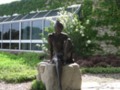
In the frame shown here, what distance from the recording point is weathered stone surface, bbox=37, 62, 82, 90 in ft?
25.5

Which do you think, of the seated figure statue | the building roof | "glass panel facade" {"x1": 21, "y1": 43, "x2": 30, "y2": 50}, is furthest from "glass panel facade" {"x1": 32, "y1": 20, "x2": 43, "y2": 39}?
the seated figure statue

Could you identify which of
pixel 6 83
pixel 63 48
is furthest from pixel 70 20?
pixel 63 48

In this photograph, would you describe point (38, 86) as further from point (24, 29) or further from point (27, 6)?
point (27, 6)

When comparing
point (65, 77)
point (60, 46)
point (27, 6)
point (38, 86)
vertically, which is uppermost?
point (27, 6)

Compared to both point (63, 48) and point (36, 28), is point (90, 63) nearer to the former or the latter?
point (63, 48)

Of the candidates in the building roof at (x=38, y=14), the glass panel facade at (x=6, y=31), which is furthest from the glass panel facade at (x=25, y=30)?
the glass panel facade at (x=6, y=31)

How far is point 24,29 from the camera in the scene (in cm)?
2264

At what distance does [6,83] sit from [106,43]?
793 cm

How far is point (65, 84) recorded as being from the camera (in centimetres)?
786

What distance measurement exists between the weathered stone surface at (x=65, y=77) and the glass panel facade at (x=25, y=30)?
1440 cm

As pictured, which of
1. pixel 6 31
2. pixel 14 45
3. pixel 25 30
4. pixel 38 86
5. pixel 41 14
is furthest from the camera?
pixel 6 31

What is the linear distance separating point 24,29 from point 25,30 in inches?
6.0

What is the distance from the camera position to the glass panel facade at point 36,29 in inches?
816

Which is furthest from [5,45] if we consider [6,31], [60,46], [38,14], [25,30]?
[60,46]
